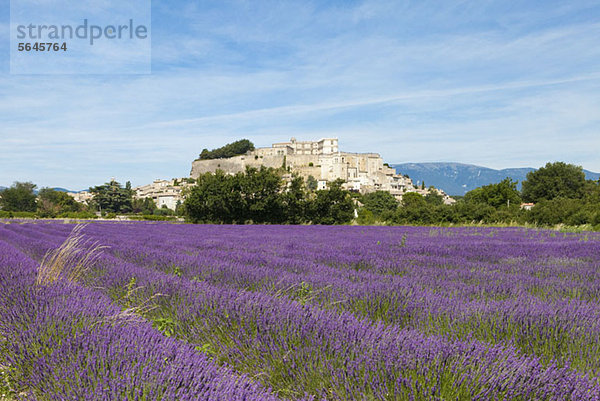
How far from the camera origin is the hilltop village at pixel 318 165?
118 metres

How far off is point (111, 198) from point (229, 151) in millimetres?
52193

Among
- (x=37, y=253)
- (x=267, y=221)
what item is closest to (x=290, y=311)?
(x=37, y=253)

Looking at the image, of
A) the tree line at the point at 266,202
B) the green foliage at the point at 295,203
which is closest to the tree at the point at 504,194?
the tree line at the point at 266,202

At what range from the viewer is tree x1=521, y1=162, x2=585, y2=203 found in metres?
60.8

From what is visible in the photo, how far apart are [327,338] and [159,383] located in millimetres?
924

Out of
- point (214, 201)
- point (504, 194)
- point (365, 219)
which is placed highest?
point (504, 194)

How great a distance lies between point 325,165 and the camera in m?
121

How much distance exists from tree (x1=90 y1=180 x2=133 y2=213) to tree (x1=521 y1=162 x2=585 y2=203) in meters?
74.2

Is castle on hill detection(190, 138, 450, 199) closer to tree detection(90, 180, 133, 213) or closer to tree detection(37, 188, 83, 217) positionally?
tree detection(90, 180, 133, 213)

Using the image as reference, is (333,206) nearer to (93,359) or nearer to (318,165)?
(93,359)

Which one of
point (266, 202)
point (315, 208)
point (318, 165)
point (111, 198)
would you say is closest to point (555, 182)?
point (315, 208)

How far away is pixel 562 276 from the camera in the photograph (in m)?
4.68

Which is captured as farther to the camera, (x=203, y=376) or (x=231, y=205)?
(x=231, y=205)

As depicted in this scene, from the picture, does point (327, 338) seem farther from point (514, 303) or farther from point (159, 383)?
point (514, 303)
